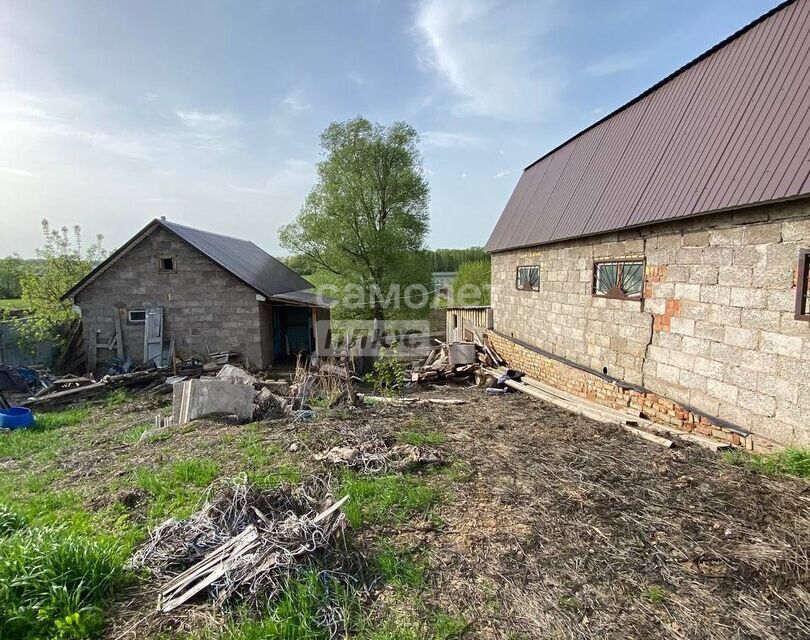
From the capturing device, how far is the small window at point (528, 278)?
11.9 metres

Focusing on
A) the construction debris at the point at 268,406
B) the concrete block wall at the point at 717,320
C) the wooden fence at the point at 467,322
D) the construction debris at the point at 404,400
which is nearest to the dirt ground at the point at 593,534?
the concrete block wall at the point at 717,320

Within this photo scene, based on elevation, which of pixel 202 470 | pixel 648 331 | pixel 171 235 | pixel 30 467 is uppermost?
pixel 171 235

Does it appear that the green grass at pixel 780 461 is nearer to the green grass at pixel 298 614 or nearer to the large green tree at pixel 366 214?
the green grass at pixel 298 614

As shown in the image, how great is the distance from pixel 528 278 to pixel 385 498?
9317 millimetres

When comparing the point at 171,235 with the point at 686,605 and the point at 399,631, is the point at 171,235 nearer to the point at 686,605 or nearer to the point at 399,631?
the point at 399,631

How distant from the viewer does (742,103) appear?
6172mm

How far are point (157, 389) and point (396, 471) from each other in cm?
1062

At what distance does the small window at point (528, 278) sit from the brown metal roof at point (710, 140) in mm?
1309

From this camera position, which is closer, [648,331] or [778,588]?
[778,588]

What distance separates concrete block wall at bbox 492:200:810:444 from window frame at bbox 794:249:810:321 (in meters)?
0.09

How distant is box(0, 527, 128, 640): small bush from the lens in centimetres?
306

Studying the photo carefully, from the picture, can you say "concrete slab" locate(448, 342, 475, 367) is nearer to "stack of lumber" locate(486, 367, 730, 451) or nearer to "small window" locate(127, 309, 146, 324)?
"stack of lumber" locate(486, 367, 730, 451)

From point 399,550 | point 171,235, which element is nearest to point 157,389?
point 171,235

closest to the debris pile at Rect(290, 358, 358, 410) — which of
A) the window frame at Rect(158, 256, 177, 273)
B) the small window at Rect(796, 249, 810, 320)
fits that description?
the window frame at Rect(158, 256, 177, 273)
